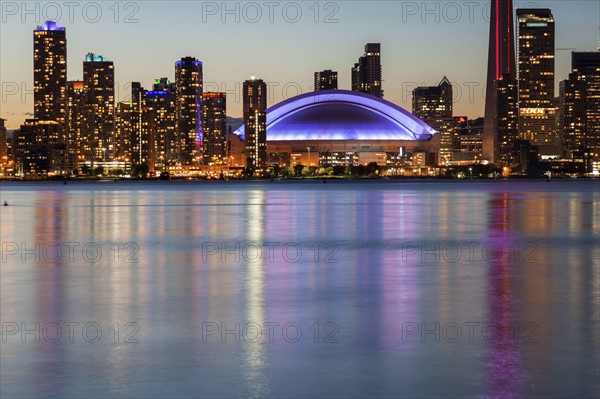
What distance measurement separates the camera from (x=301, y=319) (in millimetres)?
14758

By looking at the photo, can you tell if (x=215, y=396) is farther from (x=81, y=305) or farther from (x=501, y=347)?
(x=81, y=305)

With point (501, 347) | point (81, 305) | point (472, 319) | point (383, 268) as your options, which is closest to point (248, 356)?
point (501, 347)

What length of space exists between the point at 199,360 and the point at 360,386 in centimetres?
240

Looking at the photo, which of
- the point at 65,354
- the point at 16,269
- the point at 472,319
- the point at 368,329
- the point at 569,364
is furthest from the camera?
the point at 16,269

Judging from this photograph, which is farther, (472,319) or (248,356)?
(472,319)

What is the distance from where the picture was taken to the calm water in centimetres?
1046

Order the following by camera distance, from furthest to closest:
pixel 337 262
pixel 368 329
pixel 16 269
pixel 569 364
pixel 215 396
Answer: pixel 337 262, pixel 16 269, pixel 368 329, pixel 569 364, pixel 215 396

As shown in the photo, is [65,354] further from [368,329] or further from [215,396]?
[368,329]

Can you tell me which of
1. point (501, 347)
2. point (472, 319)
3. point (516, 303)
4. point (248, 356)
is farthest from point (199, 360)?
point (516, 303)

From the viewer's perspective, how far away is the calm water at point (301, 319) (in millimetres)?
10461

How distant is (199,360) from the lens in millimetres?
11508

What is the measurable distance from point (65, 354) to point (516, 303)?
852 centimetres

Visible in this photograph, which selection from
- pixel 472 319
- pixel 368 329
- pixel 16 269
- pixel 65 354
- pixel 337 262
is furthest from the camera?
pixel 337 262

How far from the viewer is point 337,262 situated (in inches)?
977
